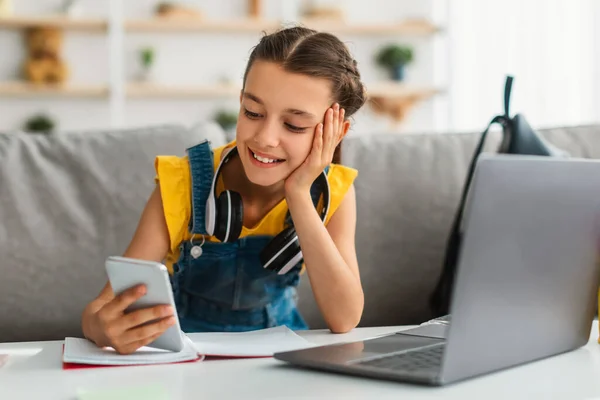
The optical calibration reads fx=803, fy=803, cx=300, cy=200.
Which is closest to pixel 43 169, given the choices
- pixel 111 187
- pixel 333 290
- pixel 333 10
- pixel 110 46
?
pixel 111 187

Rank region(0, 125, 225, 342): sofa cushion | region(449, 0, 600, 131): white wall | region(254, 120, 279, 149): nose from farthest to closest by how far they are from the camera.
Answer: region(449, 0, 600, 131): white wall < region(0, 125, 225, 342): sofa cushion < region(254, 120, 279, 149): nose

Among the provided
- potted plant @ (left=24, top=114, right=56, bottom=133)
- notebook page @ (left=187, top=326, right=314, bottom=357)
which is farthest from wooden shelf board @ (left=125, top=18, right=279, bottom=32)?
notebook page @ (left=187, top=326, right=314, bottom=357)

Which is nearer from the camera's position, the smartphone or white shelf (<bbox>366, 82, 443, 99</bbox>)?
the smartphone

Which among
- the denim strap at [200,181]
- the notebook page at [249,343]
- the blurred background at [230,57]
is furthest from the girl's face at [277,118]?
the blurred background at [230,57]

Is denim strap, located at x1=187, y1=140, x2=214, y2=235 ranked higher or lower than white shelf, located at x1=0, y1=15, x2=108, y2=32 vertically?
lower

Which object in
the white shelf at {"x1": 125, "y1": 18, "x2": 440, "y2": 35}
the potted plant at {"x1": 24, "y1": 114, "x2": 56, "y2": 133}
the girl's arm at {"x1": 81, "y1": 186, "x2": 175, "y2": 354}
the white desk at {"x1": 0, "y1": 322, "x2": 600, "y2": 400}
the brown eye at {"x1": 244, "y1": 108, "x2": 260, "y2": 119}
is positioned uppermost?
the white shelf at {"x1": 125, "y1": 18, "x2": 440, "y2": 35}

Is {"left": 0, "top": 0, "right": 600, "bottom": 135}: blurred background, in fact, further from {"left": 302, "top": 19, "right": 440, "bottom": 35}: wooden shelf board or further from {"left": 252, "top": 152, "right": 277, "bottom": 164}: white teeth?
{"left": 252, "top": 152, "right": 277, "bottom": 164}: white teeth

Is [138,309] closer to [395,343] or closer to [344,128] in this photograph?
[395,343]

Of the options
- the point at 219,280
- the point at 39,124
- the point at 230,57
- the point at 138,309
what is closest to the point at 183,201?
the point at 219,280

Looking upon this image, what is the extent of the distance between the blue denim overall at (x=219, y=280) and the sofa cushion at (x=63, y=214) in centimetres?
26

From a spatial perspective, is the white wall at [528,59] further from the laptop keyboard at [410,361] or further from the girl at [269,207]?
the laptop keyboard at [410,361]

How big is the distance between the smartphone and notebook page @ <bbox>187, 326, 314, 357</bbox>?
63mm

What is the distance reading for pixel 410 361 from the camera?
0.89 metres

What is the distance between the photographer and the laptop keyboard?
85 centimetres
